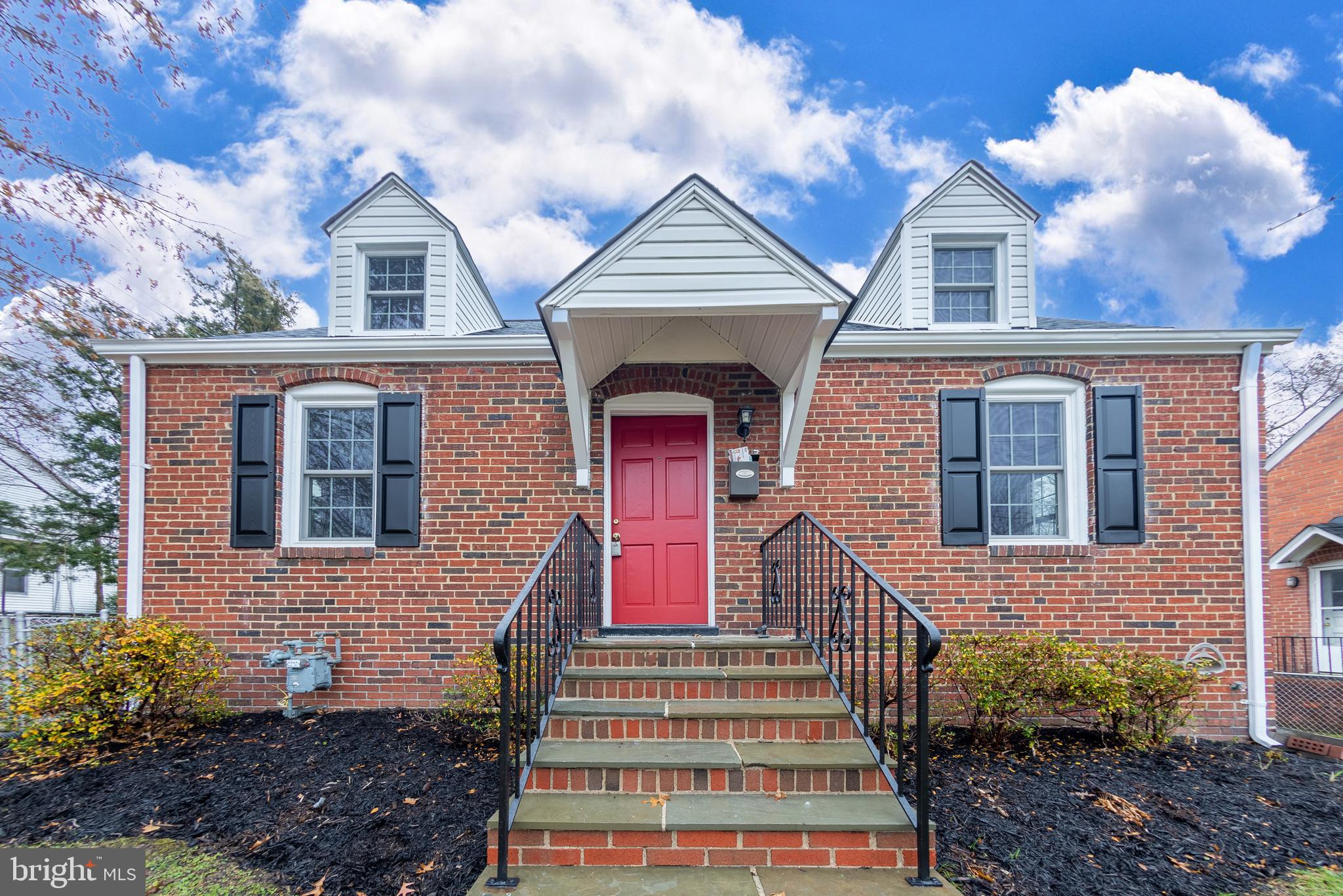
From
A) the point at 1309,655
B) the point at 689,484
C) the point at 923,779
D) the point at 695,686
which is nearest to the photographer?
the point at 923,779

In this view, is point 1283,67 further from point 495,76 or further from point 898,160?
point 495,76

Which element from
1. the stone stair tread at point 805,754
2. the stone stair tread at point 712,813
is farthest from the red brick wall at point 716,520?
the stone stair tread at point 712,813

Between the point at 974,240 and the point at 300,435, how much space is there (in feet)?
21.4

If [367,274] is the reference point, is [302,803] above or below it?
below

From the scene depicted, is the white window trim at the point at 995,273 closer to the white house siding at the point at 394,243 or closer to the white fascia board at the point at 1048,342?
the white fascia board at the point at 1048,342

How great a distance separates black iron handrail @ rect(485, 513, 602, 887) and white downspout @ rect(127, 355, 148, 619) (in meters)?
3.38

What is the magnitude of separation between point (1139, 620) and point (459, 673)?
5.61 metres

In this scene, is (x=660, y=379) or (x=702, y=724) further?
(x=660, y=379)

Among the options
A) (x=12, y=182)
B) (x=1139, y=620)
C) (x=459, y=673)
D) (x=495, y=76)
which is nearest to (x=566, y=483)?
(x=459, y=673)

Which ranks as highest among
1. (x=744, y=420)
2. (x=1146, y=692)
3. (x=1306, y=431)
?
(x=1306, y=431)

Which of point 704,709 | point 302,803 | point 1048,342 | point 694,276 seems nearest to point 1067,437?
point 1048,342

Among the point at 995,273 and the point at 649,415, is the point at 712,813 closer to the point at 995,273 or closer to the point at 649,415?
the point at 649,415

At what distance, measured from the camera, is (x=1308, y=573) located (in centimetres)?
1027

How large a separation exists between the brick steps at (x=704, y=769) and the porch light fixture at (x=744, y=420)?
73.1 inches
